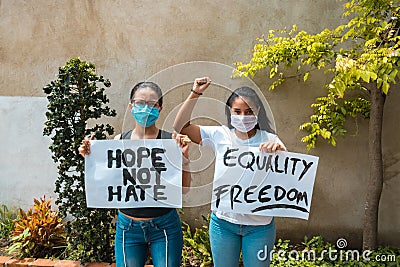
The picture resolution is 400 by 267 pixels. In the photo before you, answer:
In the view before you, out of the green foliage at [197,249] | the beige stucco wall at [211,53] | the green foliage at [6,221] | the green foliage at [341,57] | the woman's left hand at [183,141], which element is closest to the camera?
the woman's left hand at [183,141]

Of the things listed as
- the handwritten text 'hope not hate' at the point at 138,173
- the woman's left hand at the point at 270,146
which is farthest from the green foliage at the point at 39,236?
the woman's left hand at the point at 270,146

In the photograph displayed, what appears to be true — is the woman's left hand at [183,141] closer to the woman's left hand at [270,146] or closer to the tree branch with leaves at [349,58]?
the woman's left hand at [270,146]

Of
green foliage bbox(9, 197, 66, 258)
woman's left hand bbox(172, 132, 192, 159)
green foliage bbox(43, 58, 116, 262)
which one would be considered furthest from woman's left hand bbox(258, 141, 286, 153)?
green foliage bbox(9, 197, 66, 258)

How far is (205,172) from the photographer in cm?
425

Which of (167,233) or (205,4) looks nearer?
(167,233)

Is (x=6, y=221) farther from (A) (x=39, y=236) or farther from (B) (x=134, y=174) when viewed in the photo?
(B) (x=134, y=174)

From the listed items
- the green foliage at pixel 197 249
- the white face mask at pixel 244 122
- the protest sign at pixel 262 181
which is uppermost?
the white face mask at pixel 244 122

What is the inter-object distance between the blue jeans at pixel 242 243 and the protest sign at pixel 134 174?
0.32m

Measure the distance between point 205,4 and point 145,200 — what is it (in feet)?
7.22

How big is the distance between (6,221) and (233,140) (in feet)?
9.67

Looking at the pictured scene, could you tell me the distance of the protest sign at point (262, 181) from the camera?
2.64 m

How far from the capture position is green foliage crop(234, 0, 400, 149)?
9.67ft

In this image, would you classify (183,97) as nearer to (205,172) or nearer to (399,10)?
(205,172)

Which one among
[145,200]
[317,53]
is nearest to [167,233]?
[145,200]
